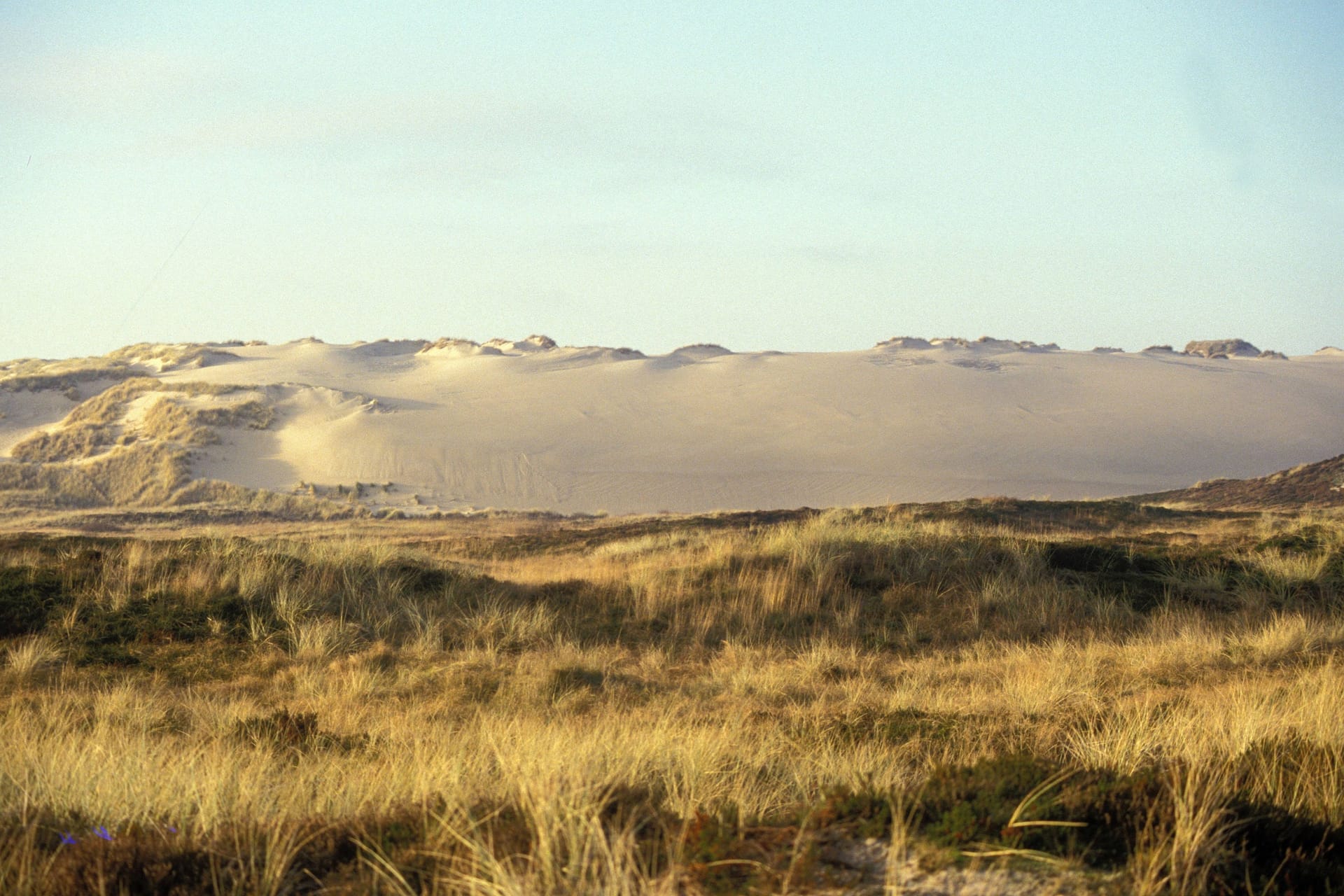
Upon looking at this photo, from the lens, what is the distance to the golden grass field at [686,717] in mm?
3221

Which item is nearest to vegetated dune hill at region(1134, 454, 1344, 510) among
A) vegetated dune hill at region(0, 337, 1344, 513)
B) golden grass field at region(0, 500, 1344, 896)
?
vegetated dune hill at region(0, 337, 1344, 513)

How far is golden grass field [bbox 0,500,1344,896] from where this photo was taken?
3221 mm


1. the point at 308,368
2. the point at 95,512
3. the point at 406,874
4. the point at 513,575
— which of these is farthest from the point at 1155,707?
the point at 308,368

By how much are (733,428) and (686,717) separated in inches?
2067

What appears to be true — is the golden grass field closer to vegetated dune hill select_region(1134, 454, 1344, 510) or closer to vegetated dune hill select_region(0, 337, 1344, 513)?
vegetated dune hill select_region(1134, 454, 1344, 510)

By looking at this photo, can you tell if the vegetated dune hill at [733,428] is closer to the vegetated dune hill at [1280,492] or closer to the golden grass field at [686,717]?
the vegetated dune hill at [1280,492]

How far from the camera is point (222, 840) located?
11.4 ft

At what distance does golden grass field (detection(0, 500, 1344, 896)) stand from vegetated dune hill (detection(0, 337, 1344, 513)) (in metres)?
32.5

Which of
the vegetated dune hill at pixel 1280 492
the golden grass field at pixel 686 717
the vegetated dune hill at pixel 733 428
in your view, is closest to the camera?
the golden grass field at pixel 686 717

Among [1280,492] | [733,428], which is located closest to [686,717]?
[1280,492]

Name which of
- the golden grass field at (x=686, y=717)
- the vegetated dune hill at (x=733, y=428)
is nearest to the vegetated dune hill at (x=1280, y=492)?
the vegetated dune hill at (x=733, y=428)

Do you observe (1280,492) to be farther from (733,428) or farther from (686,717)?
(686,717)

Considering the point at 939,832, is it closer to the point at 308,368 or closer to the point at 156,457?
the point at 156,457

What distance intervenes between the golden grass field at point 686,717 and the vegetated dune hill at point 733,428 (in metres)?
32.5
